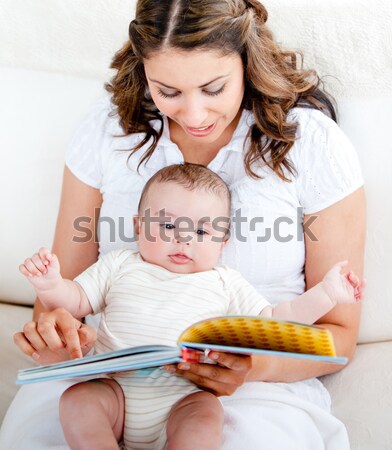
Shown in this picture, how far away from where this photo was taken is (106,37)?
7.14 ft

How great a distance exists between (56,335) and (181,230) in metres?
0.40

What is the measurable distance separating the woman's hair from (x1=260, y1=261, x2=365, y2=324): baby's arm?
0.34 m

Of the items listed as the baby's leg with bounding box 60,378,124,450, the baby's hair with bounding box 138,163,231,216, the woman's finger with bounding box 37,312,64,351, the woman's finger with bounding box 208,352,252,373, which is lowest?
the baby's leg with bounding box 60,378,124,450

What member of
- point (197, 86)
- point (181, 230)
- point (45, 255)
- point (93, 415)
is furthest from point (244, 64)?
point (93, 415)

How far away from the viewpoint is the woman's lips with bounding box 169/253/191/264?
5.72 ft

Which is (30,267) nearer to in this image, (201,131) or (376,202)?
(201,131)

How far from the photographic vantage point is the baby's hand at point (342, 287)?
5.06ft

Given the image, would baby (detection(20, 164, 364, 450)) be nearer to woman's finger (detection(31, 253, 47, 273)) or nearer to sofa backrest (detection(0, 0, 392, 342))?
woman's finger (detection(31, 253, 47, 273))

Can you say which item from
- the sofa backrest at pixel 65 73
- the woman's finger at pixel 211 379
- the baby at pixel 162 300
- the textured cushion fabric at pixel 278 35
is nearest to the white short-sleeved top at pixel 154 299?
the baby at pixel 162 300

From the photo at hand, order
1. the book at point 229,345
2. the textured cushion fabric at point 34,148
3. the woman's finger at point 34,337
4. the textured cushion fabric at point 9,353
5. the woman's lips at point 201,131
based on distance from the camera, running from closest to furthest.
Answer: the book at point 229,345
the woman's finger at point 34,337
the woman's lips at point 201,131
the textured cushion fabric at point 9,353
the textured cushion fabric at point 34,148

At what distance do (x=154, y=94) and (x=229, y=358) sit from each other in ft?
2.07

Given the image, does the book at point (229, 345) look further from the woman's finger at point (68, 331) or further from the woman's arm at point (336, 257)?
the woman's arm at point (336, 257)

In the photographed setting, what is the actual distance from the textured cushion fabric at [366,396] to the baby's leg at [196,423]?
36 centimetres

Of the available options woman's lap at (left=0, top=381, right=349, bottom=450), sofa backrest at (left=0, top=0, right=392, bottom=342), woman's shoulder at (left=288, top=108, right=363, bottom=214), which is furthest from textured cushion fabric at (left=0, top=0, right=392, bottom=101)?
woman's lap at (left=0, top=381, right=349, bottom=450)
